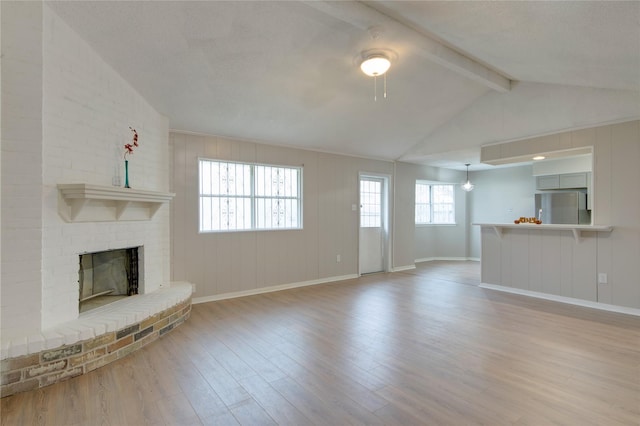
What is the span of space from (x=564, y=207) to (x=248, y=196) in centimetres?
570

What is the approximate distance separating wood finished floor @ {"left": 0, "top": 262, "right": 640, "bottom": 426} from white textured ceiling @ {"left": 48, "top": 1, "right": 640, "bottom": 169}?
2.54 m

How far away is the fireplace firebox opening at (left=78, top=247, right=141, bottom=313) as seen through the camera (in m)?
3.13

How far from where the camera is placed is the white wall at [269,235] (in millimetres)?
4324

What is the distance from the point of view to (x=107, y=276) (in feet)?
11.2

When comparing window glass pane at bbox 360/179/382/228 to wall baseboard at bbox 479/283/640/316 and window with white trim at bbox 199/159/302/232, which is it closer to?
window with white trim at bbox 199/159/302/232

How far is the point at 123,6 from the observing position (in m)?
2.50

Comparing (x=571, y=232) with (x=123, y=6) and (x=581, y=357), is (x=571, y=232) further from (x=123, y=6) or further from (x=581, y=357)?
(x=123, y=6)

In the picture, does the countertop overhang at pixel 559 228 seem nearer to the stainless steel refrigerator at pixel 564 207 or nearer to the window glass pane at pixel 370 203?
the stainless steel refrigerator at pixel 564 207

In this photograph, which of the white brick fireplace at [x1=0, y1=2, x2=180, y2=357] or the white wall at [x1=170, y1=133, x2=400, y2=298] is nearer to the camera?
the white brick fireplace at [x1=0, y1=2, x2=180, y2=357]

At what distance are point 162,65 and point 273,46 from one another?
1.14m

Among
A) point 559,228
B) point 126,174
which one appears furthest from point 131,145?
point 559,228

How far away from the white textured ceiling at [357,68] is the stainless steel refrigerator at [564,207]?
1.98m

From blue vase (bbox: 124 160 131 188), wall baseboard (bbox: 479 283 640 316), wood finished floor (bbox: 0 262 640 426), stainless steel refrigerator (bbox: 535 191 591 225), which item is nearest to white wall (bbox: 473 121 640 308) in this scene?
wall baseboard (bbox: 479 283 640 316)

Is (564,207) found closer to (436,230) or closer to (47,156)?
(436,230)
